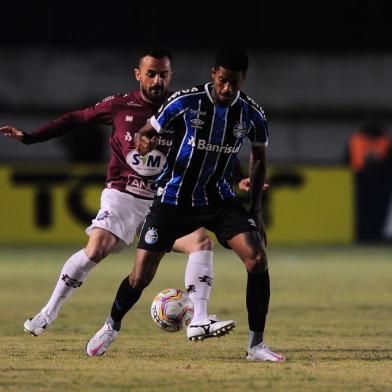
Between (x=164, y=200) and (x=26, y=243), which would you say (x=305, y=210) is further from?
(x=164, y=200)

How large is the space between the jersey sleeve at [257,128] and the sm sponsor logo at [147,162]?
0.97 meters

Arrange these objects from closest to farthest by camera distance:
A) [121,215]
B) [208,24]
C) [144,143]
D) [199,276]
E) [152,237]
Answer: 1. [144,143]
2. [152,237]
3. [199,276]
4. [121,215]
5. [208,24]

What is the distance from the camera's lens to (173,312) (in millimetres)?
7395

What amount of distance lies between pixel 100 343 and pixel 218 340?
1.17 m

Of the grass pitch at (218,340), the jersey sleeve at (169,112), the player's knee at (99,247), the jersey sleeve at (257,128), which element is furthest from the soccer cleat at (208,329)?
the jersey sleeve at (169,112)

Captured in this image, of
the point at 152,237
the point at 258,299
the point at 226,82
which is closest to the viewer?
the point at 226,82

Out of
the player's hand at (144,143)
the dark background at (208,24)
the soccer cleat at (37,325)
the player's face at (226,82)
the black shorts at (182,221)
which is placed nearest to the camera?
the player's face at (226,82)

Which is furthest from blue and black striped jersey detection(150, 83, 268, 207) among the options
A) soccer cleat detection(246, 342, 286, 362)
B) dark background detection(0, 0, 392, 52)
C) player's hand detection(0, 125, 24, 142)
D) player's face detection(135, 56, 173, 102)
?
dark background detection(0, 0, 392, 52)

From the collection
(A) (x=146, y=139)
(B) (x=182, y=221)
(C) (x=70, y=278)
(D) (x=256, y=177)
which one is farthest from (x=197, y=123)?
(C) (x=70, y=278)

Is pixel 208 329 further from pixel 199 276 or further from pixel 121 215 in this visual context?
pixel 121 215

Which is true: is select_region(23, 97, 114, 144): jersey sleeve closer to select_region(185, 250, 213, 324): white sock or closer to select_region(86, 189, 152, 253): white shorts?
select_region(86, 189, 152, 253): white shorts

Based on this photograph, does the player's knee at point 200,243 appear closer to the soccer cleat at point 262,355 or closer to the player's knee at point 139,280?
the player's knee at point 139,280

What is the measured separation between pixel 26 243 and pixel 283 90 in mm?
7897

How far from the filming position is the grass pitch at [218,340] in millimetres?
6066
